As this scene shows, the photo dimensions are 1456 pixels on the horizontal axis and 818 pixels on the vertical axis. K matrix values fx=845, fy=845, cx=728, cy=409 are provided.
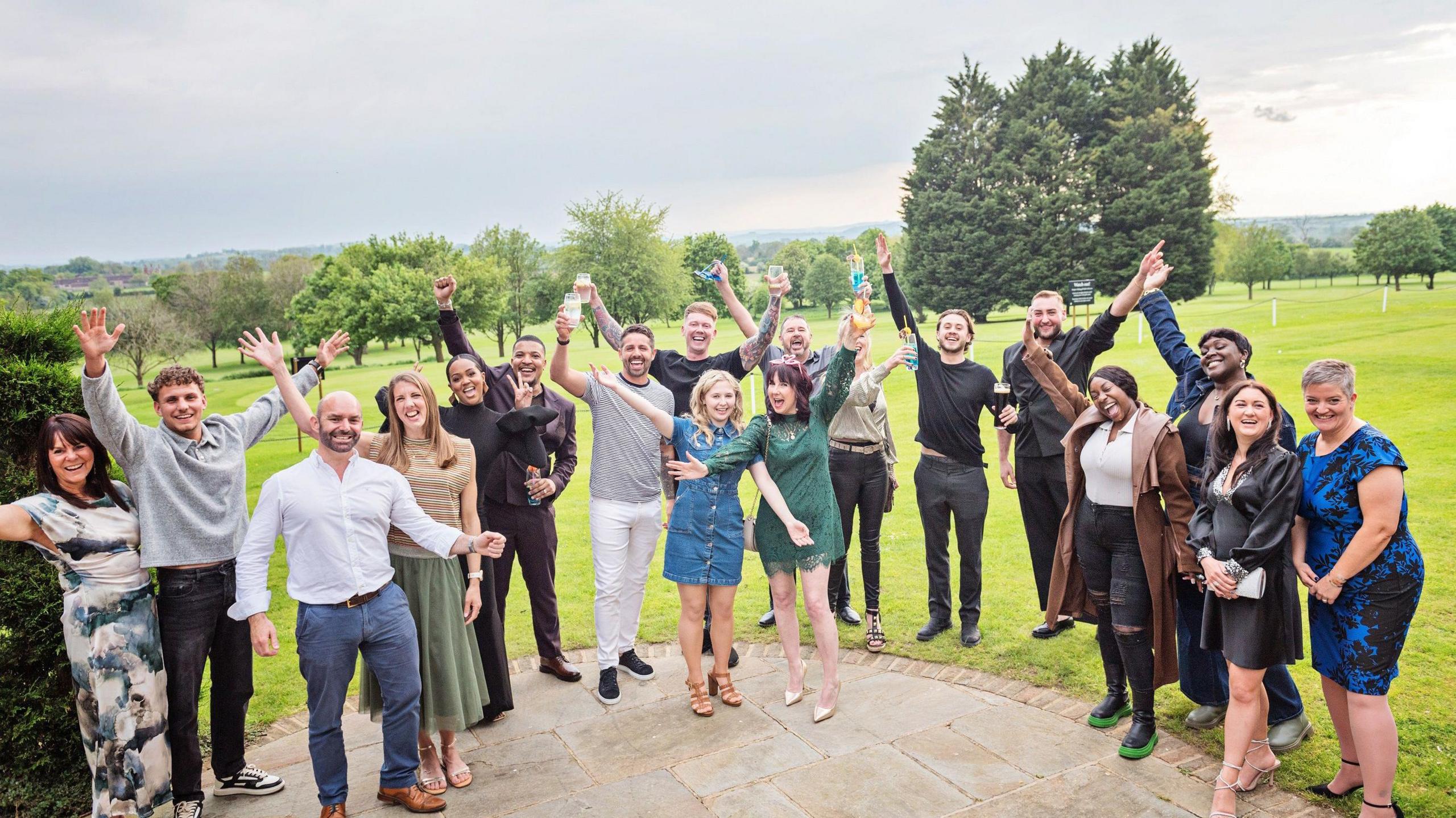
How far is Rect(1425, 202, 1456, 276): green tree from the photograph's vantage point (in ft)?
152

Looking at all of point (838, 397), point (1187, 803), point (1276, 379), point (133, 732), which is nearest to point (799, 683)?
point (838, 397)

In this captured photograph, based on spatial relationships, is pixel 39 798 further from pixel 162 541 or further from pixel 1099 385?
pixel 1099 385

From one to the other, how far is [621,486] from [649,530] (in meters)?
0.35

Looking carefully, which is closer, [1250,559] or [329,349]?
[1250,559]

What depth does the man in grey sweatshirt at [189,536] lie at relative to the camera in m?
3.85

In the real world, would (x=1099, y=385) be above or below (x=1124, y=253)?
below

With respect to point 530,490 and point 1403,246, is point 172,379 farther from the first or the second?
point 1403,246

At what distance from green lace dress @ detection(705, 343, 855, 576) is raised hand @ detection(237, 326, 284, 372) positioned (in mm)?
2400

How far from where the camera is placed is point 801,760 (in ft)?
15.1

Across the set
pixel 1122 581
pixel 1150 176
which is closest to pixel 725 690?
pixel 1122 581

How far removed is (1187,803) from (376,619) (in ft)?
12.8

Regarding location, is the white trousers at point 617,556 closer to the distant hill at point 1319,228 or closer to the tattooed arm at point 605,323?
the tattooed arm at point 605,323

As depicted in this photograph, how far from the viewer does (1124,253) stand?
41812mm

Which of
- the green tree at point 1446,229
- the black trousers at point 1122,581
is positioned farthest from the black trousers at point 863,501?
the green tree at point 1446,229
